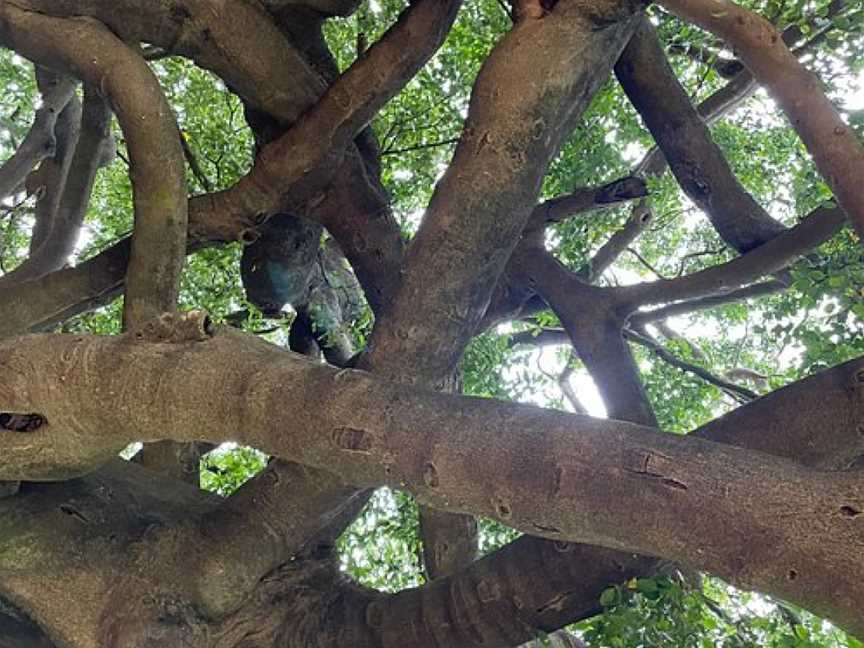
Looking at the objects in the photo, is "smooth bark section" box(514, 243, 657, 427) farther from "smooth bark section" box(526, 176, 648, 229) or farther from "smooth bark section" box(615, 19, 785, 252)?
"smooth bark section" box(615, 19, 785, 252)

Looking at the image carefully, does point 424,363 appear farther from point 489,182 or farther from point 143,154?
point 143,154

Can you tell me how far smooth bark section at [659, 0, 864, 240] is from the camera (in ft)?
9.35

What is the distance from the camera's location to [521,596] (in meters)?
3.42

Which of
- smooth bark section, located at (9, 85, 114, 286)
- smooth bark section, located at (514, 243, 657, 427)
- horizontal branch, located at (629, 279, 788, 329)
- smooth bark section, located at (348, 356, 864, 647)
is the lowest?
smooth bark section, located at (348, 356, 864, 647)

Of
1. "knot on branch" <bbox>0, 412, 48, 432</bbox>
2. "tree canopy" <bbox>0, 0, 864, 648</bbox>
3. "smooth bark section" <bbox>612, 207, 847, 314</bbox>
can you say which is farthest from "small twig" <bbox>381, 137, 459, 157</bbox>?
"knot on branch" <bbox>0, 412, 48, 432</bbox>

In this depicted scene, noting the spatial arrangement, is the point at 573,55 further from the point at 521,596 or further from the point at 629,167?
the point at 629,167

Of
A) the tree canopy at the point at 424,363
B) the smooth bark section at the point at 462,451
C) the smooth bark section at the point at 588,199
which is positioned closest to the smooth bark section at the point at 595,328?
the tree canopy at the point at 424,363

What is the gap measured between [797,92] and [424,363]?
5.46ft

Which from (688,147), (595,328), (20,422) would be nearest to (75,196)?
(20,422)

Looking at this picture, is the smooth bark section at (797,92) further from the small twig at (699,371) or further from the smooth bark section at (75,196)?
the smooth bark section at (75,196)

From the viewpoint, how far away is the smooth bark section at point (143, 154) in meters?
4.04

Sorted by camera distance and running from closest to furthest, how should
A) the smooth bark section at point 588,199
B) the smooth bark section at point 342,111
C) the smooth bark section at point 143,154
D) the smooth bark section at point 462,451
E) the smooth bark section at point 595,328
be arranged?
the smooth bark section at point 462,451 → the smooth bark section at point 143,154 → the smooth bark section at point 342,111 → the smooth bark section at point 588,199 → the smooth bark section at point 595,328

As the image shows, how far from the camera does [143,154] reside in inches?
159

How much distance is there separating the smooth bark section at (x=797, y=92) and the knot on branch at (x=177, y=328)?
6.79 ft
